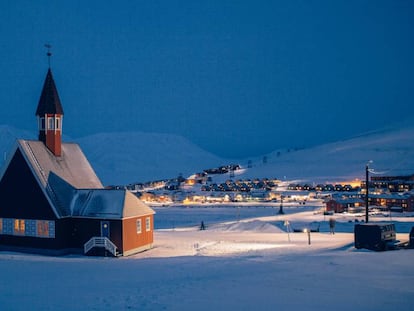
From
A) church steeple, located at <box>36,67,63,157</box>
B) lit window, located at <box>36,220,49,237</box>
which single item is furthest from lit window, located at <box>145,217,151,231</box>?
church steeple, located at <box>36,67,63,157</box>

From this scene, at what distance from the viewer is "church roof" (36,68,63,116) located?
98.9 ft

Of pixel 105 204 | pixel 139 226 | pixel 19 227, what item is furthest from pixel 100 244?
pixel 19 227

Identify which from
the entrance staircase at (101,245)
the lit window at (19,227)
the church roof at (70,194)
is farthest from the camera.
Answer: the lit window at (19,227)

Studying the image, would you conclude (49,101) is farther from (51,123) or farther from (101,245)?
(101,245)

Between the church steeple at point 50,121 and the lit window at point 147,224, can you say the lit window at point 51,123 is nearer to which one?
the church steeple at point 50,121

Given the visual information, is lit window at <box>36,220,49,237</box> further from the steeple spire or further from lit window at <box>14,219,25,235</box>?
the steeple spire

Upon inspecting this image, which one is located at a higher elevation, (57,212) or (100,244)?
(57,212)

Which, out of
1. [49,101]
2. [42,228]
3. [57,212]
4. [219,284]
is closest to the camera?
[219,284]

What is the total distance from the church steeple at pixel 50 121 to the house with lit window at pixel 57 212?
28 cm

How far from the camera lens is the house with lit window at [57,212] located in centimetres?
2727

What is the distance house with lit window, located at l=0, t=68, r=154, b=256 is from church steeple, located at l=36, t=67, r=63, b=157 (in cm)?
28

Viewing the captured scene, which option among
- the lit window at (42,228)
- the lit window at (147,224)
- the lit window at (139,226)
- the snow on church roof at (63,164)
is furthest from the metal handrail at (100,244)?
the snow on church roof at (63,164)

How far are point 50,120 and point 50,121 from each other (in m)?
0.07

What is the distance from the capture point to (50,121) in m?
30.3
